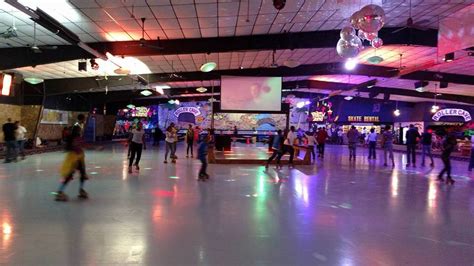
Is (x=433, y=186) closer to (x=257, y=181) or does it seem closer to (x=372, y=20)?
(x=257, y=181)

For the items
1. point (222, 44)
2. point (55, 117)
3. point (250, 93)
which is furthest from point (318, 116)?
point (222, 44)

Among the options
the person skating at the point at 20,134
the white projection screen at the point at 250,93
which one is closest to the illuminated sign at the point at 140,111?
the white projection screen at the point at 250,93

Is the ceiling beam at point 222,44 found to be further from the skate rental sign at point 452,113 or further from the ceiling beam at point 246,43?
the skate rental sign at point 452,113

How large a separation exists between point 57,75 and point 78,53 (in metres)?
7.15

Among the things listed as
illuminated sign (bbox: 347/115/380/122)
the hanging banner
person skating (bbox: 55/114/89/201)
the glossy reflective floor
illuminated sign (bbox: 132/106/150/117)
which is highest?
illuminated sign (bbox: 132/106/150/117)

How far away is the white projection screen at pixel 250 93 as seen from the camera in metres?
15.5

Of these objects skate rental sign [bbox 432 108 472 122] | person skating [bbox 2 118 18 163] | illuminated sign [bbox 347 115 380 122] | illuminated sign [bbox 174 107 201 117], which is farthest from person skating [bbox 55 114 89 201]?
illuminated sign [bbox 347 115 380 122]

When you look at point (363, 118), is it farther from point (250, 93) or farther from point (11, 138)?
point (11, 138)

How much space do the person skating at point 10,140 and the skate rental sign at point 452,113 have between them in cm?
2574

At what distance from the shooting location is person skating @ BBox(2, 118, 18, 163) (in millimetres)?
11273

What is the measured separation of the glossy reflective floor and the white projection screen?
25.5 ft

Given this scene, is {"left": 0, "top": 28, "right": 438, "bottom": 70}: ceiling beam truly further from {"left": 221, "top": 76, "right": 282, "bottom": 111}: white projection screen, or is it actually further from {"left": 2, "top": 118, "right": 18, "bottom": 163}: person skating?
{"left": 221, "top": 76, "right": 282, "bottom": 111}: white projection screen

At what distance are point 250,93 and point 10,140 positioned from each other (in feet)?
29.0

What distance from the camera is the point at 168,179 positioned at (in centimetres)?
828
